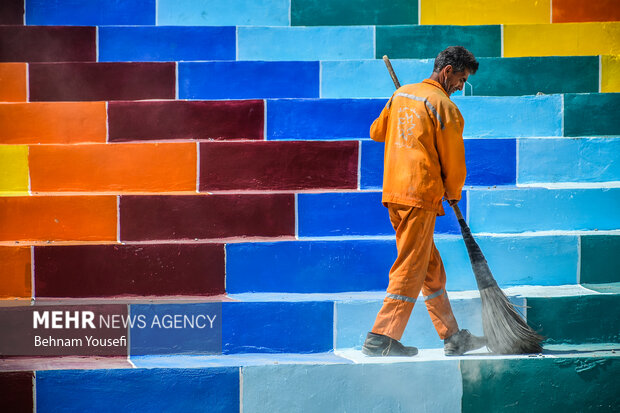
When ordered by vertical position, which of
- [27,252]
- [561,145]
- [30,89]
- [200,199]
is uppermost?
[30,89]

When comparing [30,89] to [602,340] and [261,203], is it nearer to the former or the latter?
[261,203]

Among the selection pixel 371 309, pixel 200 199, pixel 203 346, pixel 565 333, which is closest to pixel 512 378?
pixel 565 333

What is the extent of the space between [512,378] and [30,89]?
3936 mm

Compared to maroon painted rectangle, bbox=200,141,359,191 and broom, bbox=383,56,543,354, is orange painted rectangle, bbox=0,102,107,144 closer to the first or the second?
maroon painted rectangle, bbox=200,141,359,191

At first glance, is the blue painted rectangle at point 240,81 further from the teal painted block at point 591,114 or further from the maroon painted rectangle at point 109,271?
the teal painted block at point 591,114

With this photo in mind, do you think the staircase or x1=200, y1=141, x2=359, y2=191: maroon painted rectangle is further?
x1=200, y1=141, x2=359, y2=191: maroon painted rectangle

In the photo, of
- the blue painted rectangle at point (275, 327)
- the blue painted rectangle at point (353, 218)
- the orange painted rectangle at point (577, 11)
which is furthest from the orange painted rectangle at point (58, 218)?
the orange painted rectangle at point (577, 11)

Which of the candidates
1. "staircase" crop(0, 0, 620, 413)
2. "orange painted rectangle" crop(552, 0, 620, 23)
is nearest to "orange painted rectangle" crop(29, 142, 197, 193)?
"staircase" crop(0, 0, 620, 413)

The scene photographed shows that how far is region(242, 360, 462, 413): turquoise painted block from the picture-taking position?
376cm

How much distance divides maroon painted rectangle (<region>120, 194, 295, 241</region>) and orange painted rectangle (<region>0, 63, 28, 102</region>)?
159 centimetres

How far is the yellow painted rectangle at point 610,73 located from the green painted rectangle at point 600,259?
63.2 inches

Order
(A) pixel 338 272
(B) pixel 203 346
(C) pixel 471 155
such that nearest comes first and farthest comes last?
1. (B) pixel 203 346
2. (A) pixel 338 272
3. (C) pixel 471 155

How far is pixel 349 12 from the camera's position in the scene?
20.2ft

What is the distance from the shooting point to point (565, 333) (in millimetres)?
4195
